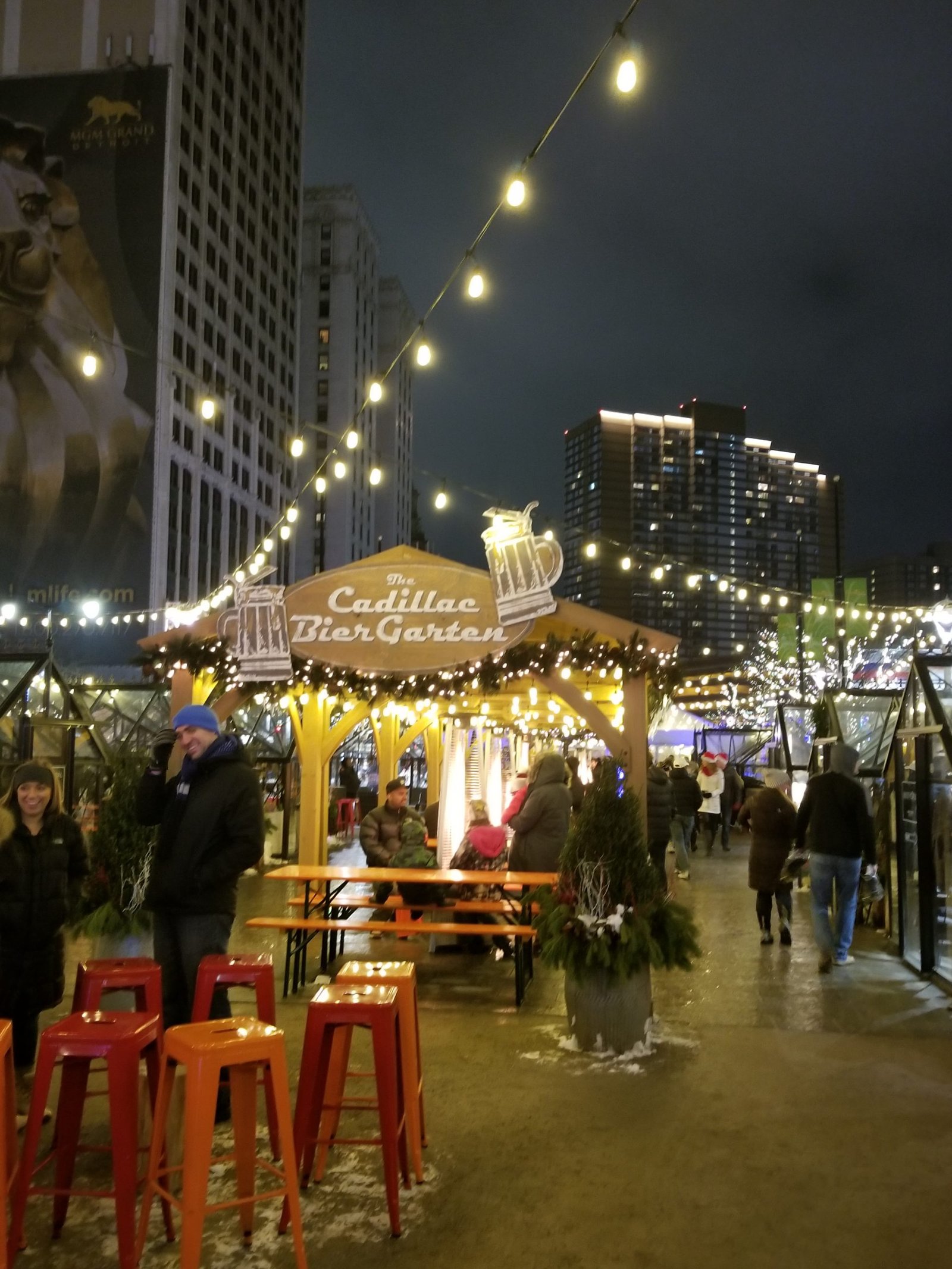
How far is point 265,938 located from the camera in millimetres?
10523

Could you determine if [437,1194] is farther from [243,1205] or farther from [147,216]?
[147,216]

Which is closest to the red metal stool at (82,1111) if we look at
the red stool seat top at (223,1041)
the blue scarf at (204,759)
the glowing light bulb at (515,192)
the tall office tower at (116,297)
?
the red stool seat top at (223,1041)

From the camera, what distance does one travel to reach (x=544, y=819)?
9344 millimetres

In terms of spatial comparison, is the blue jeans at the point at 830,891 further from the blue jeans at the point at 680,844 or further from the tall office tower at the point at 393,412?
the tall office tower at the point at 393,412

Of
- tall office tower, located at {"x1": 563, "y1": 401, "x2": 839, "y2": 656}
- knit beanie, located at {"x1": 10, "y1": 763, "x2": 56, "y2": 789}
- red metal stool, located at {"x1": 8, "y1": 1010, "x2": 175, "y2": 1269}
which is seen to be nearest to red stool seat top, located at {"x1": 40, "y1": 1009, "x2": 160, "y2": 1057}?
red metal stool, located at {"x1": 8, "y1": 1010, "x2": 175, "y2": 1269}

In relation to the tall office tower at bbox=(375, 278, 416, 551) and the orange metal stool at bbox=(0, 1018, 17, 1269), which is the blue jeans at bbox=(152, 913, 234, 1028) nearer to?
the orange metal stool at bbox=(0, 1018, 17, 1269)

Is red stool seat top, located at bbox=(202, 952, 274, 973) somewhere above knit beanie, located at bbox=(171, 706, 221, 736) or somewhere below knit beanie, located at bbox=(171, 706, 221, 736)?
below

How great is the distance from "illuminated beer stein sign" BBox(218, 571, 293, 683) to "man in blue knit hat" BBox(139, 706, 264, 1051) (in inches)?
162

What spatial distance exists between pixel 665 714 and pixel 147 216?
142ft

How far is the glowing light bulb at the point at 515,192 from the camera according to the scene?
6.93 meters

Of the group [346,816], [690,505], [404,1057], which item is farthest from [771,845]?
[690,505]

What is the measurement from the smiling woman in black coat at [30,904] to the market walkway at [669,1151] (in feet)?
4.54

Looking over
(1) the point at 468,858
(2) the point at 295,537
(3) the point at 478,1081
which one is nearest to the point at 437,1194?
(3) the point at 478,1081

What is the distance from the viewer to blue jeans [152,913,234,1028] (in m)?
5.08
